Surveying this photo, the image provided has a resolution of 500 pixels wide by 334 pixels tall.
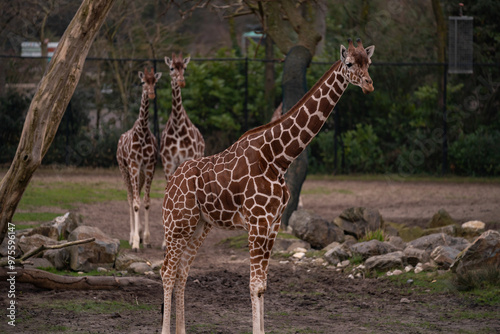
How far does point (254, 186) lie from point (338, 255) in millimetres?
4103

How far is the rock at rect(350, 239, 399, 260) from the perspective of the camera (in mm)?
9219

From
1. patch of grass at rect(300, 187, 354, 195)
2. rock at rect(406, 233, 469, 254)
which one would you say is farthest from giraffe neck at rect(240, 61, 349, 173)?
patch of grass at rect(300, 187, 354, 195)

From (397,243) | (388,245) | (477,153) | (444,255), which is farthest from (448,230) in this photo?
(477,153)

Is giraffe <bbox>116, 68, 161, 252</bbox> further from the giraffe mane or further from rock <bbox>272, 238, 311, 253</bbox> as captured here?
the giraffe mane

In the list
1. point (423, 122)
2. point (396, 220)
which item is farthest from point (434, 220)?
point (423, 122)

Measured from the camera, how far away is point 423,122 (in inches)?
744

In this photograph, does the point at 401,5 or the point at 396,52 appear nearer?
the point at 396,52

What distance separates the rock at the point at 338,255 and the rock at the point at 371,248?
0.11 m

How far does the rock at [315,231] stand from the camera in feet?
34.7

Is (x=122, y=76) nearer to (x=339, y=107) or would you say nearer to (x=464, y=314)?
(x=339, y=107)

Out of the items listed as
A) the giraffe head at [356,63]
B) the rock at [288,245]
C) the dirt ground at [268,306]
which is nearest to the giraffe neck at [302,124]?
the giraffe head at [356,63]

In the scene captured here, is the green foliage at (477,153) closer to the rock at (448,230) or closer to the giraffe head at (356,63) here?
the rock at (448,230)

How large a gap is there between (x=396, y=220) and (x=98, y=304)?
6.99m

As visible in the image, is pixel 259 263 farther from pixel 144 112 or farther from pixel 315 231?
pixel 144 112
